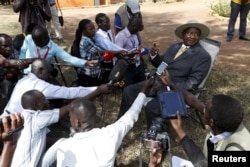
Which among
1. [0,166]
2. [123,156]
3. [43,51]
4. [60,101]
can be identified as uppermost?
[43,51]

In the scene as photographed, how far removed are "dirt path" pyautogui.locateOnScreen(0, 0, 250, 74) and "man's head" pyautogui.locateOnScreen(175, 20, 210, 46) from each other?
96.3 inches

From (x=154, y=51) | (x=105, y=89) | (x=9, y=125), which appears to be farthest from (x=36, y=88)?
(x=154, y=51)

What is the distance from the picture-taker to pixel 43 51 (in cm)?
482

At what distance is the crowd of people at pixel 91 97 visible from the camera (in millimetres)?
2707

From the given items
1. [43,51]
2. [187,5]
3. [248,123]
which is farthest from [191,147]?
[187,5]

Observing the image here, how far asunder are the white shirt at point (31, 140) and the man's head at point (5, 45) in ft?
5.88

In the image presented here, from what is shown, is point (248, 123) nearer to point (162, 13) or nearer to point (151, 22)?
point (151, 22)

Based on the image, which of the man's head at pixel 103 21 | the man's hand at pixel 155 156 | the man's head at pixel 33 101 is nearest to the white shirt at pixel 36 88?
the man's head at pixel 33 101

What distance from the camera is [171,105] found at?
305 centimetres

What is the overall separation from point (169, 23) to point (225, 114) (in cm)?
891

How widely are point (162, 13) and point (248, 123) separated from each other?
8690 mm

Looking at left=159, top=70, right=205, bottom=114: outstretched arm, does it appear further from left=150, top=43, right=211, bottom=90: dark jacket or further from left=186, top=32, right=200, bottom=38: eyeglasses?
left=186, top=32, right=200, bottom=38: eyeglasses

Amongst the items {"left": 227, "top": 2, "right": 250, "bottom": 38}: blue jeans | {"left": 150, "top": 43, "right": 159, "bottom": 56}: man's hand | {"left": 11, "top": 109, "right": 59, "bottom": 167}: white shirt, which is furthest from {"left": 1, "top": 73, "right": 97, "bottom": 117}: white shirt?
{"left": 227, "top": 2, "right": 250, "bottom": 38}: blue jeans

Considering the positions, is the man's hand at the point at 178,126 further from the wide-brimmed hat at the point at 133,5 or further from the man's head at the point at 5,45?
the wide-brimmed hat at the point at 133,5
